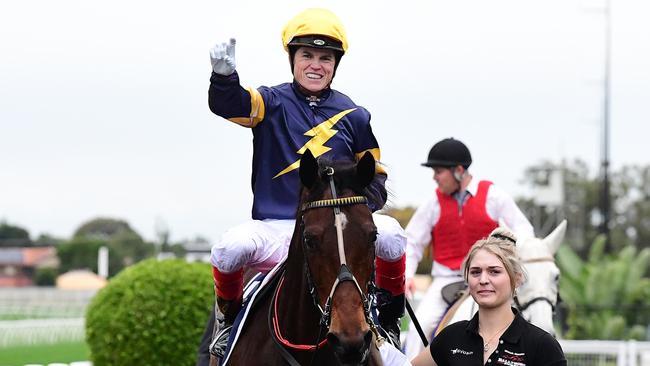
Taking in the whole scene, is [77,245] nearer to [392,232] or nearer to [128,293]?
[128,293]

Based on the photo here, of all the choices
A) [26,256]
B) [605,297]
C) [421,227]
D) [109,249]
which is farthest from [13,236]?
[421,227]

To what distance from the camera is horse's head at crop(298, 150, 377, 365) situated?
156 inches

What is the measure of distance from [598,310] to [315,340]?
18506mm

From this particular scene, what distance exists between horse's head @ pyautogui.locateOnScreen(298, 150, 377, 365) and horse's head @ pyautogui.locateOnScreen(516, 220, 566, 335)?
3470mm

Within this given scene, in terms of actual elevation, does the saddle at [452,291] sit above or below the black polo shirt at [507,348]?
below

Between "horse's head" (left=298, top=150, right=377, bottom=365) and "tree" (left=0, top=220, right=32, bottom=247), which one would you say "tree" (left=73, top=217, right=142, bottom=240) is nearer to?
"tree" (left=0, top=220, right=32, bottom=247)

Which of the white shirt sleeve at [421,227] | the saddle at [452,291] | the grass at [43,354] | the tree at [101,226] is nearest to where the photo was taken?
the saddle at [452,291]

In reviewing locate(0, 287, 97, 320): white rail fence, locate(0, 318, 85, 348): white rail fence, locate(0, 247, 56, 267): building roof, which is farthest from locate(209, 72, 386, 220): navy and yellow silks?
locate(0, 247, 56, 267): building roof

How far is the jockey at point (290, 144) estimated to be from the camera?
499 centimetres

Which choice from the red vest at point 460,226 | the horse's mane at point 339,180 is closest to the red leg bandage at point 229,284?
the horse's mane at point 339,180

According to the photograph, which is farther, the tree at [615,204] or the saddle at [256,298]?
the tree at [615,204]

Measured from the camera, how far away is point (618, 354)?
48.0 ft

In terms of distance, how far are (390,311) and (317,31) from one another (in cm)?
142

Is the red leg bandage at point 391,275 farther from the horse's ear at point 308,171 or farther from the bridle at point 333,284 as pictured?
the horse's ear at point 308,171
